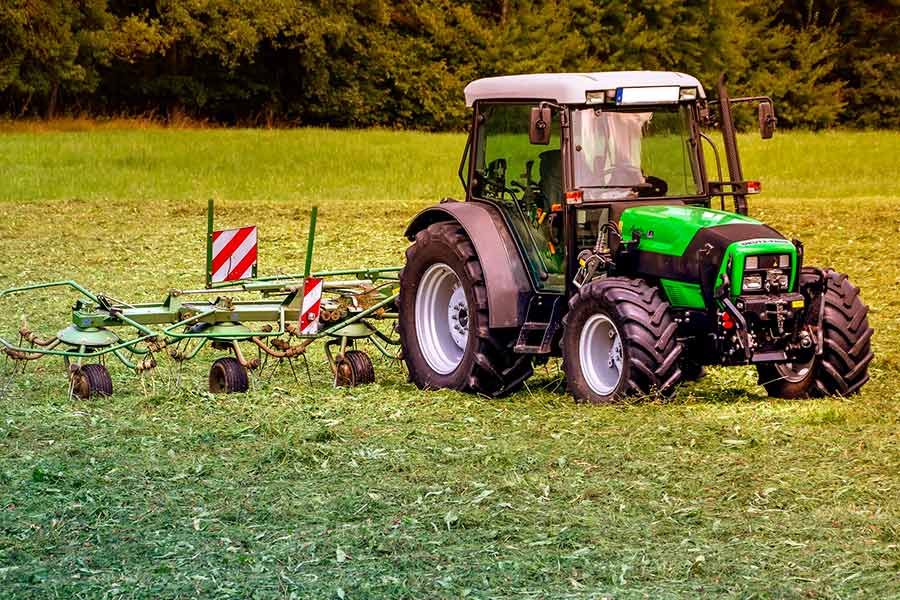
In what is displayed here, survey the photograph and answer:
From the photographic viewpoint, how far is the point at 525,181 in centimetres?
862

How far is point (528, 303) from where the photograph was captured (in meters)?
8.43


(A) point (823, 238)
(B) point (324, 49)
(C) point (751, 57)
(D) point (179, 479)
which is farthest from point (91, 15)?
(D) point (179, 479)

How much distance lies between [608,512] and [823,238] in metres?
11.7

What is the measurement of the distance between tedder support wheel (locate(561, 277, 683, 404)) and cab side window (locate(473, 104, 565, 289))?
51cm

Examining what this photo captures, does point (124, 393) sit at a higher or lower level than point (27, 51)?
lower

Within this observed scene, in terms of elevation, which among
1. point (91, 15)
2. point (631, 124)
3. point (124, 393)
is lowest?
point (124, 393)

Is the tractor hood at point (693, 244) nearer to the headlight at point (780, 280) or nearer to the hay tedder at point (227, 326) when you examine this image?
the headlight at point (780, 280)

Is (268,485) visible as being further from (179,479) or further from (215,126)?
(215,126)

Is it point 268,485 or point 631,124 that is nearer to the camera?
point 268,485

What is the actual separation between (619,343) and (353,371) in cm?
193

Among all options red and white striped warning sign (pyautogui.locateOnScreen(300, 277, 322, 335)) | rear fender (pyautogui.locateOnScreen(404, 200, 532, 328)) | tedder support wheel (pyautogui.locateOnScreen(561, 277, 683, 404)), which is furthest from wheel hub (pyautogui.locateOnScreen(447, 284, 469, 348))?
tedder support wheel (pyautogui.locateOnScreen(561, 277, 683, 404))

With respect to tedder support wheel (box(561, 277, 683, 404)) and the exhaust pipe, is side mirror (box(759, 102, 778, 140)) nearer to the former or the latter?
the exhaust pipe

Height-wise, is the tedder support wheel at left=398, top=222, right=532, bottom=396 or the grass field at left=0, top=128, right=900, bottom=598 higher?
the tedder support wheel at left=398, top=222, right=532, bottom=396

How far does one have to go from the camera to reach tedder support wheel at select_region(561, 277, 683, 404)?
294 inches
